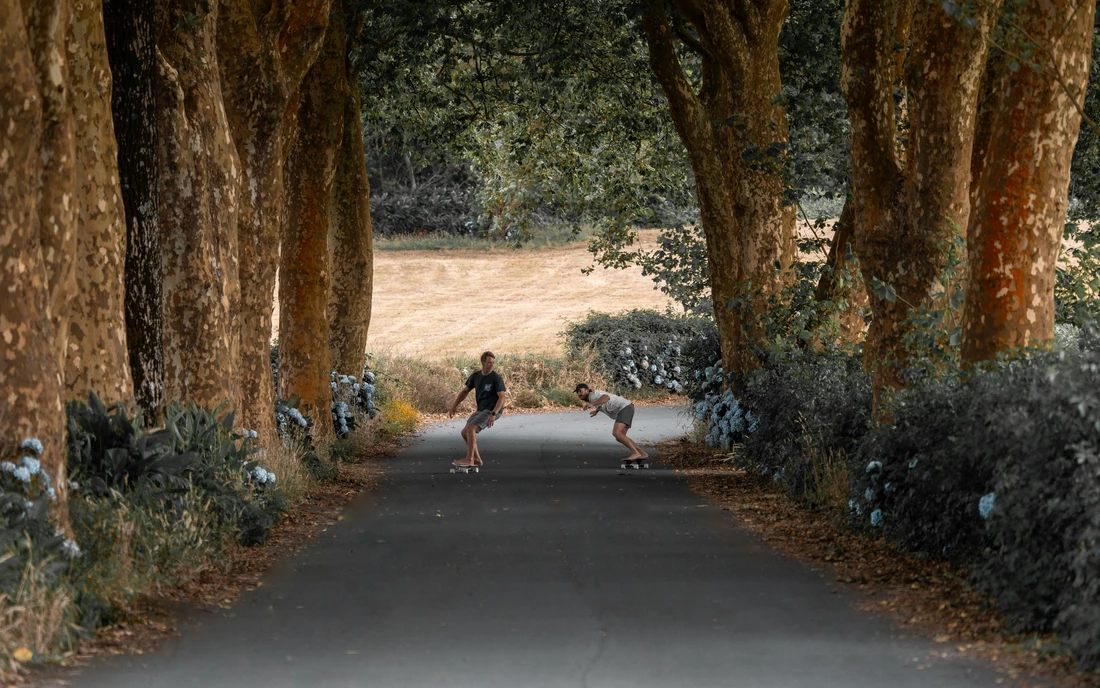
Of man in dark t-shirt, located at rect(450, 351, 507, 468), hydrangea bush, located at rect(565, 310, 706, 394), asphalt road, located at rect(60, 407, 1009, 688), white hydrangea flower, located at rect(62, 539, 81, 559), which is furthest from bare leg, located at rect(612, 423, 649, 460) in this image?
hydrangea bush, located at rect(565, 310, 706, 394)

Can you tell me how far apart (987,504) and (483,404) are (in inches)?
473

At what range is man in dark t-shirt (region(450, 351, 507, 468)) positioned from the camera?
19453 millimetres

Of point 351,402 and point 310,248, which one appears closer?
point 310,248

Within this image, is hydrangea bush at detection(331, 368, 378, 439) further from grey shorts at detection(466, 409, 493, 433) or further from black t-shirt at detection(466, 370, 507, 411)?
grey shorts at detection(466, 409, 493, 433)

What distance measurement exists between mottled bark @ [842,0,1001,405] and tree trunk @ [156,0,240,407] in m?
5.94

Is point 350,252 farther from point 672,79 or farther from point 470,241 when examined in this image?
point 470,241

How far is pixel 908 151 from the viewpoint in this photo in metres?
13.0

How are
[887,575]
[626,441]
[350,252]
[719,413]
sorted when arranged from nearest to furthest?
[887,575] → [626,441] → [719,413] → [350,252]

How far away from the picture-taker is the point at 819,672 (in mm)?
7180

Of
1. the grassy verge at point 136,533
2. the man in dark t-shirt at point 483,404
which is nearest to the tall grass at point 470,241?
the man in dark t-shirt at point 483,404

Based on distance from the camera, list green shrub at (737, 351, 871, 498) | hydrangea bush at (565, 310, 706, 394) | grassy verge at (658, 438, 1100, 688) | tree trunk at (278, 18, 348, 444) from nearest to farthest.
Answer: grassy verge at (658, 438, 1100, 688)
green shrub at (737, 351, 871, 498)
tree trunk at (278, 18, 348, 444)
hydrangea bush at (565, 310, 706, 394)

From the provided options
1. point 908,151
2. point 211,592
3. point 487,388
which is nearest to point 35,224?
point 211,592

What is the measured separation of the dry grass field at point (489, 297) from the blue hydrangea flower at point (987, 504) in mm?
34498

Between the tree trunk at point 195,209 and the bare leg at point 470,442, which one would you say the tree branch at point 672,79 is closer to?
the bare leg at point 470,442
